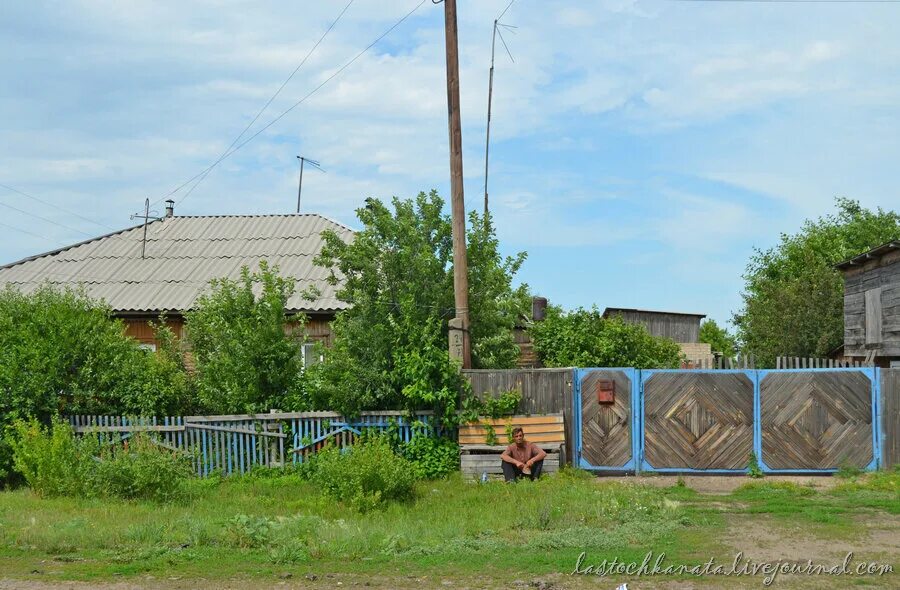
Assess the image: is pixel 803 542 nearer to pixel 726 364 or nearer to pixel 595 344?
pixel 595 344

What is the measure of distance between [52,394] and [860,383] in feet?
44.8

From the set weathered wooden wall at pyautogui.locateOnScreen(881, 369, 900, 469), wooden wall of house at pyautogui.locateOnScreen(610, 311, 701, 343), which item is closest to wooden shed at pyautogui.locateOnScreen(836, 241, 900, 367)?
weathered wooden wall at pyautogui.locateOnScreen(881, 369, 900, 469)

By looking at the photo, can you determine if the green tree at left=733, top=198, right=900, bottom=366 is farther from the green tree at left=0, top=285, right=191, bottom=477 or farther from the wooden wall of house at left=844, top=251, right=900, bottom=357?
the green tree at left=0, top=285, right=191, bottom=477

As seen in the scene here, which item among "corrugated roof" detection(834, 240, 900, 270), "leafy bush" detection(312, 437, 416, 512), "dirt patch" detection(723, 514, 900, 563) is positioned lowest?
"dirt patch" detection(723, 514, 900, 563)

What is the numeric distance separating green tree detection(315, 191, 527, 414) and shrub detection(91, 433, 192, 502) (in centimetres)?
314

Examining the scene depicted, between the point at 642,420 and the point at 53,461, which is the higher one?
the point at 642,420

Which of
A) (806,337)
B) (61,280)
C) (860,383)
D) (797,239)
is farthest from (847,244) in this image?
(61,280)

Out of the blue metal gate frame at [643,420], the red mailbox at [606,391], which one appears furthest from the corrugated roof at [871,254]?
the red mailbox at [606,391]

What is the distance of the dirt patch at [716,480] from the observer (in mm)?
13297

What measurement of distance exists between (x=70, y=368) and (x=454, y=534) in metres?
9.14

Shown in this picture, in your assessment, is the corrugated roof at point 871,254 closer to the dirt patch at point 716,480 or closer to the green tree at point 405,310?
the dirt patch at point 716,480

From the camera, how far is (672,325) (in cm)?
3619

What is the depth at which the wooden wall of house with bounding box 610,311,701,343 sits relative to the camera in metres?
35.7

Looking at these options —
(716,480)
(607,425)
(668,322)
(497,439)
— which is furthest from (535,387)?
(668,322)
